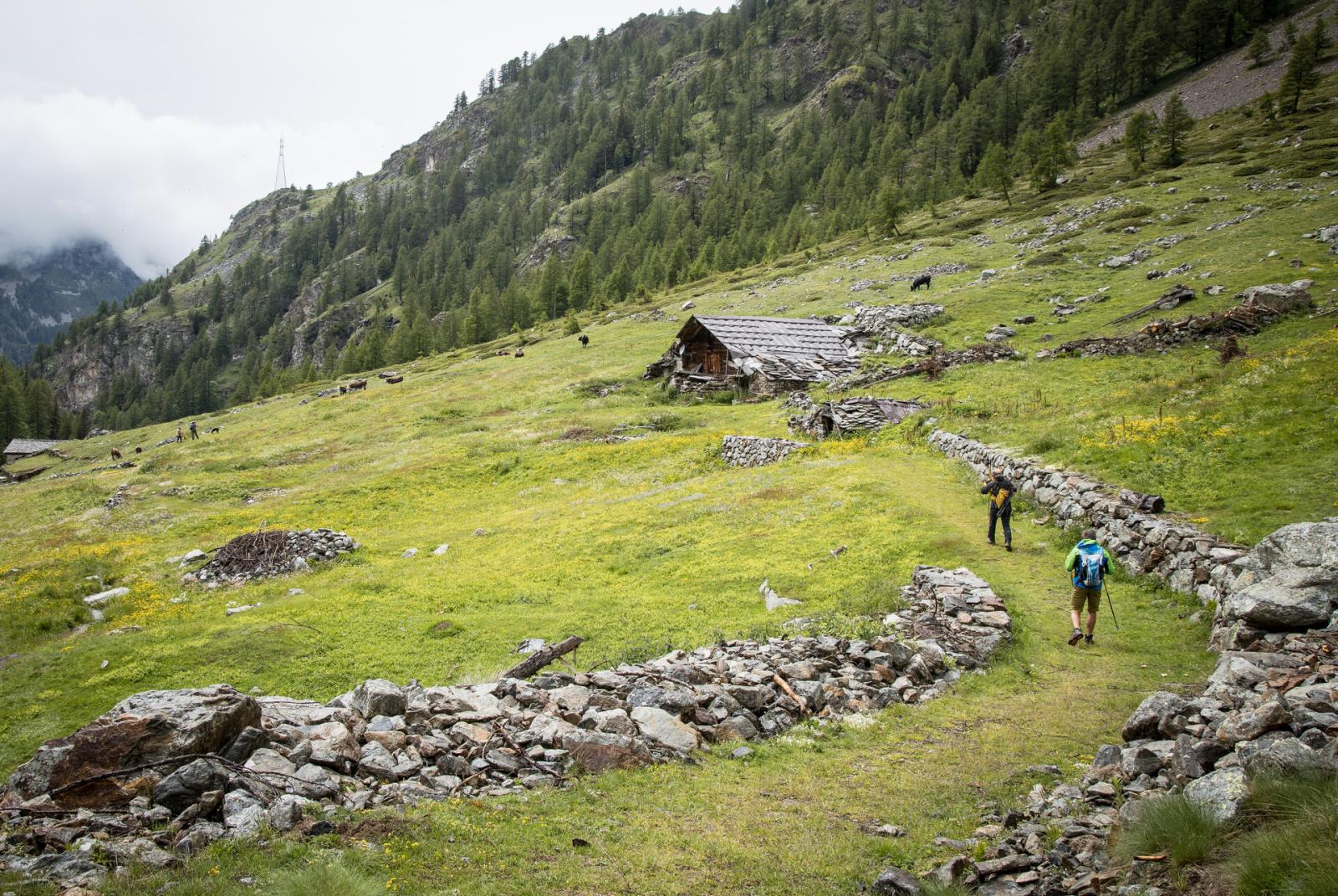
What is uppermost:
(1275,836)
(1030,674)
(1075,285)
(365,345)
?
(365,345)

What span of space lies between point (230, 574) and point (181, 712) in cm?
1943

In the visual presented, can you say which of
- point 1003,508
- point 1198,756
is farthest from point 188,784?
point 1003,508

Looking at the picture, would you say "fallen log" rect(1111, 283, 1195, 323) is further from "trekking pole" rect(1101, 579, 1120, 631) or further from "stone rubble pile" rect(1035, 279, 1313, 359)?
"trekking pole" rect(1101, 579, 1120, 631)

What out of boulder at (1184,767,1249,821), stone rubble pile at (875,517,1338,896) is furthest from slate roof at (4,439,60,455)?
boulder at (1184,767,1249,821)

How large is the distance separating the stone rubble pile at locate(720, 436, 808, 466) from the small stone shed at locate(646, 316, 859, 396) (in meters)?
15.7

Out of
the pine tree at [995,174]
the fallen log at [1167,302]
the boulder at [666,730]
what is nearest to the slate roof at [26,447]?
the boulder at [666,730]

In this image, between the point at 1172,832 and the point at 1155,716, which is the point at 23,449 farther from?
the point at 1172,832

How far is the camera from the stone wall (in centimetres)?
1416

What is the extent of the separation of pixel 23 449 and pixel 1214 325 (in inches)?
5257

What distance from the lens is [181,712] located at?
9.27 metres

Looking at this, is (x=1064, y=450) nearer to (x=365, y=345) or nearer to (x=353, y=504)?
(x=353, y=504)

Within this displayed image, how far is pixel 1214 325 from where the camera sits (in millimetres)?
34656

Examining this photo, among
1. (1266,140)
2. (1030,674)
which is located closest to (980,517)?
(1030,674)

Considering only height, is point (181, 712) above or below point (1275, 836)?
above
